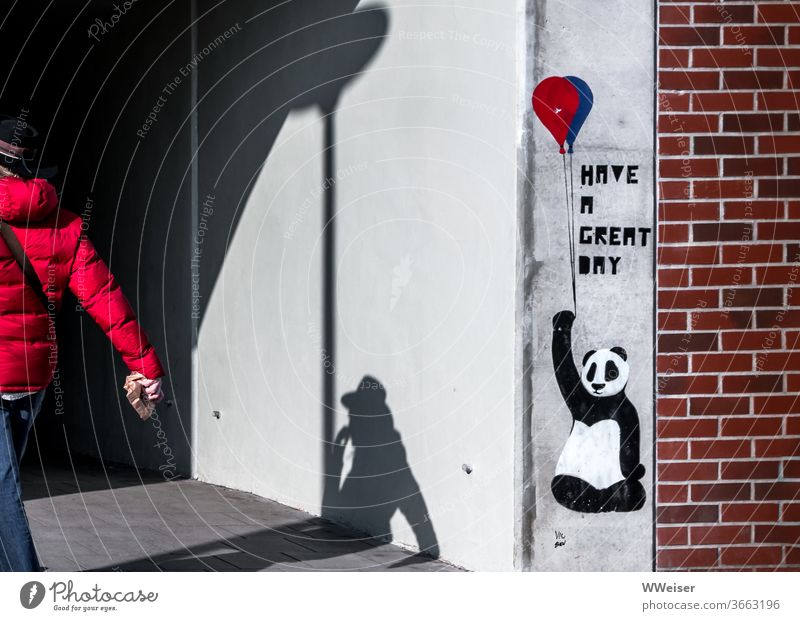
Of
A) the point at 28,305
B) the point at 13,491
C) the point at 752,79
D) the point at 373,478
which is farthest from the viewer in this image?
the point at 373,478

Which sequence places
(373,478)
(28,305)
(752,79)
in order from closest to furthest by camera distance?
(28,305), (752,79), (373,478)

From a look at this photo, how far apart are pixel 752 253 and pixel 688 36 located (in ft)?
3.42

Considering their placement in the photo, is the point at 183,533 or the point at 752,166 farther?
the point at 183,533

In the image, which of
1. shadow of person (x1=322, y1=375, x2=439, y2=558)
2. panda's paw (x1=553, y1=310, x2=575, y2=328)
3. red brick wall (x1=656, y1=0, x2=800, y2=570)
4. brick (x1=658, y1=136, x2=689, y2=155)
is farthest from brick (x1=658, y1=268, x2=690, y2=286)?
shadow of person (x1=322, y1=375, x2=439, y2=558)

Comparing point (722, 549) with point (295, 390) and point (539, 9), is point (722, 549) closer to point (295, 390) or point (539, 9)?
point (539, 9)

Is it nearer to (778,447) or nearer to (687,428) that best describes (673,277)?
(687,428)

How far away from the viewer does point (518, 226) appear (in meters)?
5.74

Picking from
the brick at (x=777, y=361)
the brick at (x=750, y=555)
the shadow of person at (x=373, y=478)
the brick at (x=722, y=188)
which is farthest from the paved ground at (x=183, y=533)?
the brick at (x=722, y=188)

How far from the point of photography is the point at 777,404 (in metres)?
5.82

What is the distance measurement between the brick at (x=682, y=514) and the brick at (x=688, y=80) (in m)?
1.92

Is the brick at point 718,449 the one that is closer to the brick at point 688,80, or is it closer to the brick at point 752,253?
the brick at point 752,253

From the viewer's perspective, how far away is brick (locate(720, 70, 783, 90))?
18.8 feet

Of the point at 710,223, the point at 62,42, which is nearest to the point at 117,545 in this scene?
the point at 710,223

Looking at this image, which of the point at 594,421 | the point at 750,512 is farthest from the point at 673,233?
the point at 750,512
